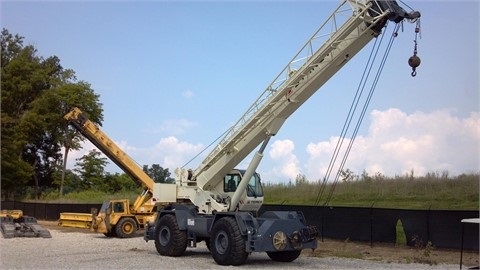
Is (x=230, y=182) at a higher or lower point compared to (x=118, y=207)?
higher

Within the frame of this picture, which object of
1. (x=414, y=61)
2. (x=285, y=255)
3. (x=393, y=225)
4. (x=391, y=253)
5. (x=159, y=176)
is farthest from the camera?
(x=159, y=176)

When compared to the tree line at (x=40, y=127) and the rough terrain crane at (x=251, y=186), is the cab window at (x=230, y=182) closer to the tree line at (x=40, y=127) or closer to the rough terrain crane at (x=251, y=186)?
the rough terrain crane at (x=251, y=186)

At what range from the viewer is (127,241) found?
88.8 feet

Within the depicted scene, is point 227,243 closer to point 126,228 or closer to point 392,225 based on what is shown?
point 392,225

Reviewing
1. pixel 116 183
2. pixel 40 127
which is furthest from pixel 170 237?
pixel 116 183

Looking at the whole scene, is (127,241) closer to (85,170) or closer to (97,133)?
(97,133)

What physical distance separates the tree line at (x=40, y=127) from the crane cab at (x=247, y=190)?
1452 inches

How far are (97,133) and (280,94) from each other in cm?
1535

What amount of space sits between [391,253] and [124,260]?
32.3 feet

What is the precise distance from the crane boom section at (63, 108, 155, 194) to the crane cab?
1068 cm

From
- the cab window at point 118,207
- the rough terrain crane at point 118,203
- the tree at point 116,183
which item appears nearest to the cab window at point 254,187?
the rough terrain crane at point 118,203

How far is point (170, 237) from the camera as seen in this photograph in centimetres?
1989

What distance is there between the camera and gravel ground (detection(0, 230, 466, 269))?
669 inches

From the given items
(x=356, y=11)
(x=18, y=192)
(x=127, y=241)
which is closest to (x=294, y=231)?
(x=356, y=11)
